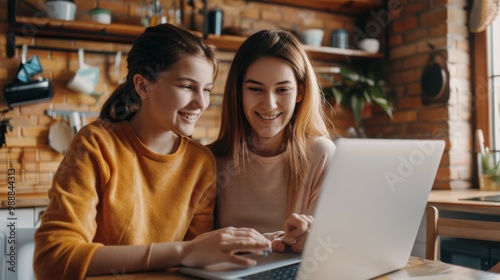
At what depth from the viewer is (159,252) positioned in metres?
0.81

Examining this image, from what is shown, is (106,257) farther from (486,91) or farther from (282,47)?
(486,91)

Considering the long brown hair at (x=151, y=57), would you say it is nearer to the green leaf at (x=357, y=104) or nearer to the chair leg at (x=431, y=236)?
the chair leg at (x=431, y=236)

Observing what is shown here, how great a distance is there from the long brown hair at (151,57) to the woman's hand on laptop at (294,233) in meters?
0.45

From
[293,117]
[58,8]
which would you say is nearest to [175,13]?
[58,8]

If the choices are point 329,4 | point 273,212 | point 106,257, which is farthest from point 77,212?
point 329,4

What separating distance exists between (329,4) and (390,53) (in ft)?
1.64

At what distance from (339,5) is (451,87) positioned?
928 millimetres

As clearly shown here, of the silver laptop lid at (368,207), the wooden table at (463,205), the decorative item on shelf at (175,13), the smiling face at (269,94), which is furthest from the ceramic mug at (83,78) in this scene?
the silver laptop lid at (368,207)

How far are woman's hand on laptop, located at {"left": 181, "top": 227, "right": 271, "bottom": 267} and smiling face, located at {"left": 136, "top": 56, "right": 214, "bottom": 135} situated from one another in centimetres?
35

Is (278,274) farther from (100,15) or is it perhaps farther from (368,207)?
(100,15)

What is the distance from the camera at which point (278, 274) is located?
0.76 meters

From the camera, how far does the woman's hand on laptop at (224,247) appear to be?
758 mm

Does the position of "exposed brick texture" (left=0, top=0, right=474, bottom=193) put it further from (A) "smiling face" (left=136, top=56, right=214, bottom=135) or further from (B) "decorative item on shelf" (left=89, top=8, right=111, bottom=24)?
(A) "smiling face" (left=136, top=56, right=214, bottom=135)

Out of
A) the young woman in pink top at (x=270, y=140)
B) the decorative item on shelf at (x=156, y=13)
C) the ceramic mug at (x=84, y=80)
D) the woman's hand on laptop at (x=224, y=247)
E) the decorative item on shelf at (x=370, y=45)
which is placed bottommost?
the woman's hand on laptop at (x=224, y=247)
